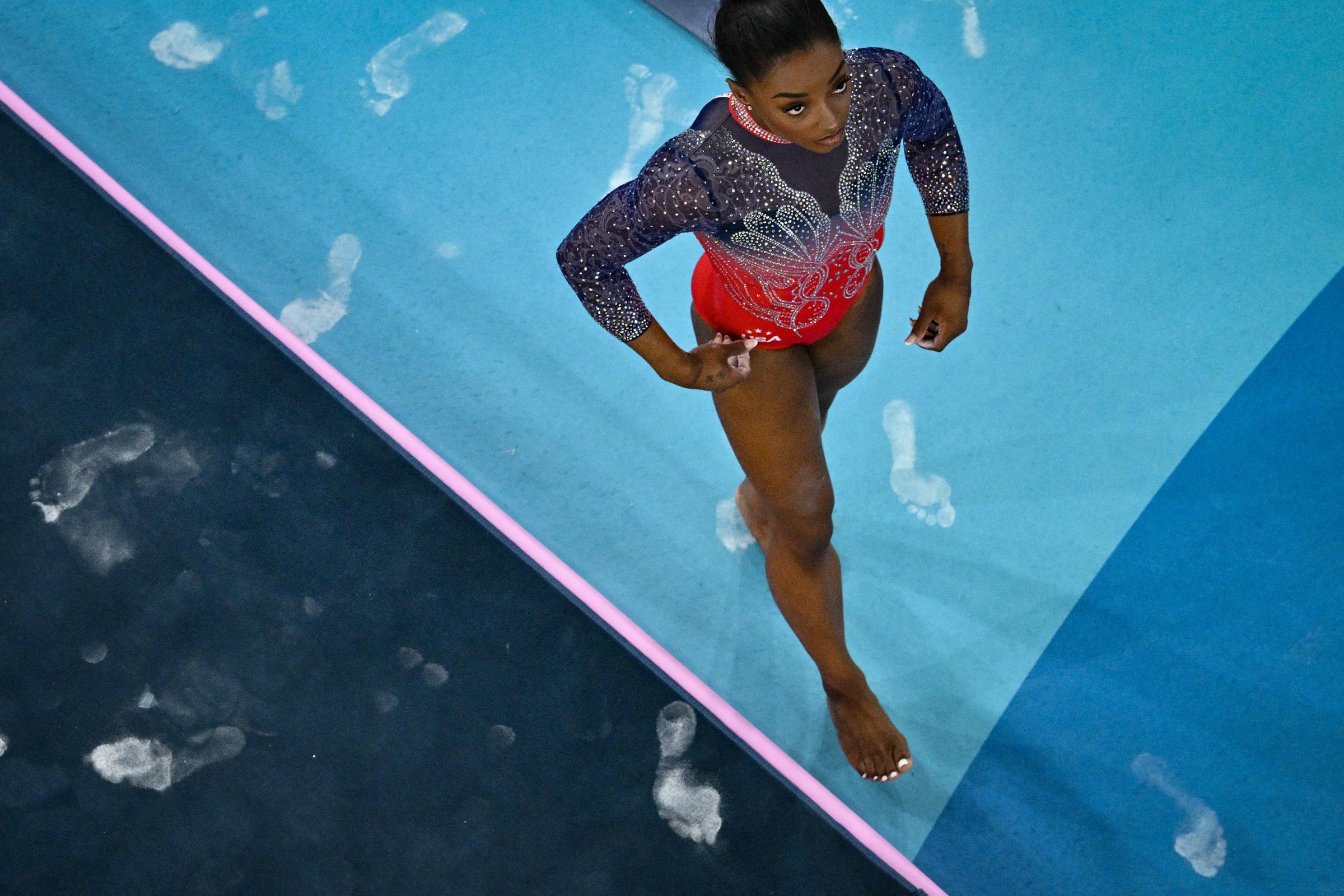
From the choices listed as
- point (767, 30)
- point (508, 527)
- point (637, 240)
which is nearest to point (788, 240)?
point (637, 240)

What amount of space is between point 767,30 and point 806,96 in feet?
0.31

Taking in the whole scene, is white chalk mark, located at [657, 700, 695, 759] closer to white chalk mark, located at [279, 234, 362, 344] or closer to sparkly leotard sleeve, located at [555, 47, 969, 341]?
sparkly leotard sleeve, located at [555, 47, 969, 341]

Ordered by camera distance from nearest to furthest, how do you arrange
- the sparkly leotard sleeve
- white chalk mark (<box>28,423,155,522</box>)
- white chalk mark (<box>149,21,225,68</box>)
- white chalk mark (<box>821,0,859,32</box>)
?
the sparkly leotard sleeve
white chalk mark (<box>28,423,155,522</box>)
white chalk mark (<box>821,0,859,32</box>)
white chalk mark (<box>149,21,225,68</box>)

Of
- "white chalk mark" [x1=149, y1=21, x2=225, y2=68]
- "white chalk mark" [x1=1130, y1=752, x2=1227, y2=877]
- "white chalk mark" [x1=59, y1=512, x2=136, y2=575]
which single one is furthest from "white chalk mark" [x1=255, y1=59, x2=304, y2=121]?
"white chalk mark" [x1=1130, y1=752, x2=1227, y2=877]

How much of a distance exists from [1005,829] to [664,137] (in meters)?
1.77

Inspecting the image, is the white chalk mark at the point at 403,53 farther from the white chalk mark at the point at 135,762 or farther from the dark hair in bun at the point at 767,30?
the dark hair in bun at the point at 767,30

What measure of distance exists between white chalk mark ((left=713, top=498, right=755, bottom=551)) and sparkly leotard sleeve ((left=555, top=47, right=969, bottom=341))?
825 millimetres

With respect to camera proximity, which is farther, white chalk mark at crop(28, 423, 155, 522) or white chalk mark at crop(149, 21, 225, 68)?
white chalk mark at crop(149, 21, 225, 68)

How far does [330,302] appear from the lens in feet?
8.63

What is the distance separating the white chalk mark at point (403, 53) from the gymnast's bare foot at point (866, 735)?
1.91m

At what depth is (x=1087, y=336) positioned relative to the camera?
2.41 m

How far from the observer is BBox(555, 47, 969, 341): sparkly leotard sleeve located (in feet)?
4.63

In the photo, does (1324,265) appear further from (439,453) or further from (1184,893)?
(439,453)

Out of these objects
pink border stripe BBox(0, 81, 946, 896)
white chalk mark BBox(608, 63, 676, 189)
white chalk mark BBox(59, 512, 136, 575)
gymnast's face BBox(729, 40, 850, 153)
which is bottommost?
white chalk mark BBox(59, 512, 136, 575)
